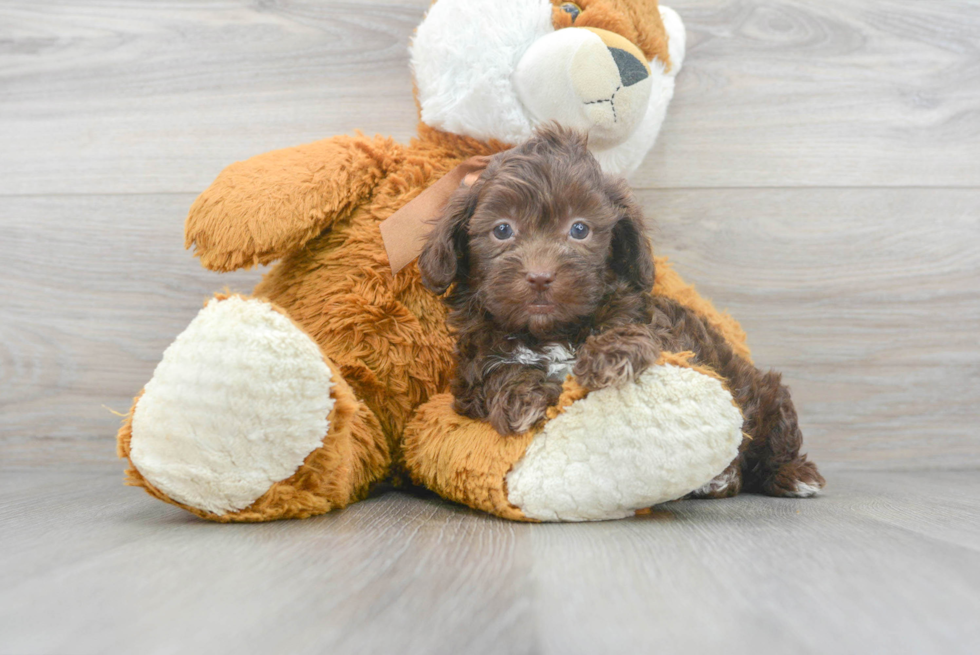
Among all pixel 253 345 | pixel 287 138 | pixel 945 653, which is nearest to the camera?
pixel 945 653

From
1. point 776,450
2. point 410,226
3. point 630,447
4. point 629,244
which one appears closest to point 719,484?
point 776,450

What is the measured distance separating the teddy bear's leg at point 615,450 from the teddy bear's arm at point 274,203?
1.69 ft

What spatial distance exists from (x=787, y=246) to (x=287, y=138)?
1.24m

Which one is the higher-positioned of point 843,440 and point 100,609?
point 100,609

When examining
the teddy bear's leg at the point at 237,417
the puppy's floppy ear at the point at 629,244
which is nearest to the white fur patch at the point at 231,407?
the teddy bear's leg at the point at 237,417

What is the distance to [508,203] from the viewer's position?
105 centimetres

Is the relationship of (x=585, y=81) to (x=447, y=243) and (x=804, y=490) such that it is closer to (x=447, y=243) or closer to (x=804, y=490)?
(x=447, y=243)

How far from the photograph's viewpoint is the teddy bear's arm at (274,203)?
3.94 feet

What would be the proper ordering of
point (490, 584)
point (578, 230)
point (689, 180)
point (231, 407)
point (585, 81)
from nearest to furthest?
point (490, 584)
point (231, 407)
point (578, 230)
point (585, 81)
point (689, 180)

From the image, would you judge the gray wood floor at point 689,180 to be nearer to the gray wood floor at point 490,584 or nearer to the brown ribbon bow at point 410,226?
the brown ribbon bow at point 410,226

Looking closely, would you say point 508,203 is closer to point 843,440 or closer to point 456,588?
point 456,588

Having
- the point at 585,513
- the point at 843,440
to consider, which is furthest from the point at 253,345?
the point at 843,440

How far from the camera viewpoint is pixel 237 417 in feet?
3.14

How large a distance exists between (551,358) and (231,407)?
18.6 inches
